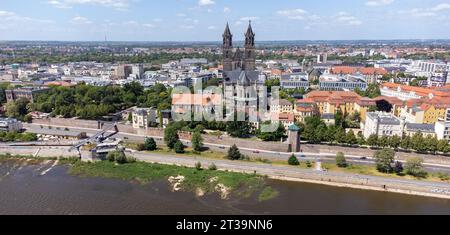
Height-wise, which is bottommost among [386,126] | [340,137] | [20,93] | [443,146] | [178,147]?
[178,147]

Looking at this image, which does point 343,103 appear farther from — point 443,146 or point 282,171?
point 282,171

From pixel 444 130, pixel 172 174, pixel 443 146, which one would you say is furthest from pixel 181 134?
pixel 444 130

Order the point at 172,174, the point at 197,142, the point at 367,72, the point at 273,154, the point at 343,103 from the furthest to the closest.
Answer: the point at 367,72 → the point at 343,103 → the point at 197,142 → the point at 273,154 → the point at 172,174

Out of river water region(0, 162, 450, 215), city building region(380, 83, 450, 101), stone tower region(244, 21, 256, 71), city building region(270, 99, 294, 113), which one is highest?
stone tower region(244, 21, 256, 71)

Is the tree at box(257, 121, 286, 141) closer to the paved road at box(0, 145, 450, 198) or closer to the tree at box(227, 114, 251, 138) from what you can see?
the tree at box(227, 114, 251, 138)

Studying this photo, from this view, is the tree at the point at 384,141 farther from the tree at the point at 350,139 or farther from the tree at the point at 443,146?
the tree at the point at 443,146

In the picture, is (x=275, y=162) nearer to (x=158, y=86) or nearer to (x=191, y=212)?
(x=191, y=212)

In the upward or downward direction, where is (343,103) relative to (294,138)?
upward

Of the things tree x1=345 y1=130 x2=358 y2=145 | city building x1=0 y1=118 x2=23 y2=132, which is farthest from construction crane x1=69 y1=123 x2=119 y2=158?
tree x1=345 y1=130 x2=358 y2=145
